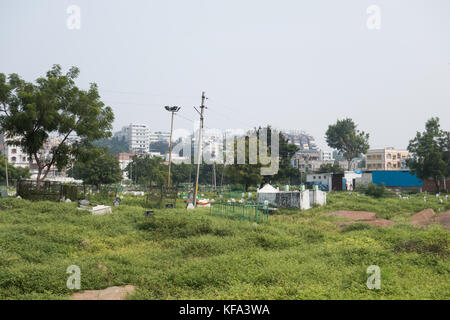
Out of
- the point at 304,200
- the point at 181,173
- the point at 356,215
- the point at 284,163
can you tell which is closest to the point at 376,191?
the point at 304,200

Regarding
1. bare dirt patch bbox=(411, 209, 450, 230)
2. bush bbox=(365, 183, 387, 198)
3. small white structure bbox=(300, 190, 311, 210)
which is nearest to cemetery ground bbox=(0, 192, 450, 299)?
bare dirt patch bbox=(411, 209, 450, 230)

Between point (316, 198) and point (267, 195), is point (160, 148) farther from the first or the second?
point (316, 198)

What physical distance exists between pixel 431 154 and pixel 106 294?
4064 cm

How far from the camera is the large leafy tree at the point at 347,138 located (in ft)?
220

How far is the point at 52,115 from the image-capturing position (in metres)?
19.6

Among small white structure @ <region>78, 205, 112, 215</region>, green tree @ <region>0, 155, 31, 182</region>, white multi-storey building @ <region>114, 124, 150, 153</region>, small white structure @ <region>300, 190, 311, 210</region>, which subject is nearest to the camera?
small white structure @ <region>78, 205, 112, 215</region>

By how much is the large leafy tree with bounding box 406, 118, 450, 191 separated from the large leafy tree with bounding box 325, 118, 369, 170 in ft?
80.9

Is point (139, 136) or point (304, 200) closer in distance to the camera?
point (304, 200)

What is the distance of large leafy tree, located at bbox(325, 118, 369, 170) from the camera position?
6712 centimetres

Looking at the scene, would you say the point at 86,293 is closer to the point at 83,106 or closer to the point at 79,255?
the point at 79,255

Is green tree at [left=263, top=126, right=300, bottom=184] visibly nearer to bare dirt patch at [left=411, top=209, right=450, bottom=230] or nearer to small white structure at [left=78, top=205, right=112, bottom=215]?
bare dirt patch at [left=411, top=209, right=450, bottom=230]

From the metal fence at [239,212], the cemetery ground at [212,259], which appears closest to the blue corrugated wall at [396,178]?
the metal fence at [239,212]
